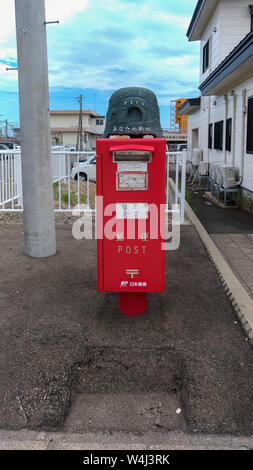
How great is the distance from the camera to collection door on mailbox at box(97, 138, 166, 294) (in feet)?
10.7

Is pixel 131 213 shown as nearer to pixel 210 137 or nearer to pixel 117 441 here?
pixel 117 441

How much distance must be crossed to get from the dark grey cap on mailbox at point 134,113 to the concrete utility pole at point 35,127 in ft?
5.20

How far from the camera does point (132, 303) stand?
386 centimetres

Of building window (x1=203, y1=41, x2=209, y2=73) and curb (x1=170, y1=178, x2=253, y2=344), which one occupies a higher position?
building window (x1=203, y1=41, x2=209, y2=73)

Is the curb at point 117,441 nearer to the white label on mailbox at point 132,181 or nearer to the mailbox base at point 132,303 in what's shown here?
the mailbox base at point 132,303

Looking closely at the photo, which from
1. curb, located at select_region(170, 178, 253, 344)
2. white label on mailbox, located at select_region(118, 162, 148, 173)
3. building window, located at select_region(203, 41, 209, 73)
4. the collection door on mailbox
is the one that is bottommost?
curb, located at select_region(170, 178, 253, 344)

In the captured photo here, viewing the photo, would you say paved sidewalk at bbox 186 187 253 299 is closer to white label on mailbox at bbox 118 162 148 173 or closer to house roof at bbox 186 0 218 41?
white label on mailbox at bbox 118 162 148 173

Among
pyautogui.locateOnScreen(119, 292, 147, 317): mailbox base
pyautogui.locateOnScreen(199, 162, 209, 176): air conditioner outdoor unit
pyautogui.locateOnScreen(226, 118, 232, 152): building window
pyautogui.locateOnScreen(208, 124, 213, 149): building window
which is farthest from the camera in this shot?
Result: pyautogui.locateOnScreen(199, 162, 209, 176): air conditioner outdoor unit

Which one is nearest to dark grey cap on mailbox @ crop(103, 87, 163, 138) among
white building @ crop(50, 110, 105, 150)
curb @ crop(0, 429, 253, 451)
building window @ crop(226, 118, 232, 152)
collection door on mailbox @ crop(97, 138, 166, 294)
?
collection door on mailbox @ crop(97, 138, 166, 294)

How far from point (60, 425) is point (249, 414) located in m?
1.19

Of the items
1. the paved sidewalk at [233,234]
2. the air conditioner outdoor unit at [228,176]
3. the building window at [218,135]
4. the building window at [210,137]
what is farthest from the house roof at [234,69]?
the paved sidewalk at [233,234]

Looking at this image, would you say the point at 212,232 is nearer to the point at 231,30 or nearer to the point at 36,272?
the point at 36,272

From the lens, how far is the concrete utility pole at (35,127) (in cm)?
492

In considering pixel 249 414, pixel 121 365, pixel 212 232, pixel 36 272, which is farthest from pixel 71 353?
pixel 212 232
